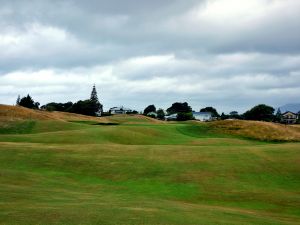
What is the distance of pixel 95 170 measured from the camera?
121 ft

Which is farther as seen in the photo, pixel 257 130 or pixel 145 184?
pixel 257 130

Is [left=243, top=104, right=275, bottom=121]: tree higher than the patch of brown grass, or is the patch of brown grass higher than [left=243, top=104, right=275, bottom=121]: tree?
[left=243, top=104, right=275, bottom=121]: tree

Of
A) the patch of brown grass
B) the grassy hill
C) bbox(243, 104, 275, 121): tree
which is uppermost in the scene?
bbox(243, 104, 275, 121): tree

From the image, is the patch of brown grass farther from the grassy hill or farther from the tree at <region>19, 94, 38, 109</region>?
the tree at <region>19, 94, 38, 109</region>

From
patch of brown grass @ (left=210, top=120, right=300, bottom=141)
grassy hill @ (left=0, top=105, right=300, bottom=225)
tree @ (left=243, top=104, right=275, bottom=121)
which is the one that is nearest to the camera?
grassy hill @ (left=0, top=105, right=300, bottom=225)

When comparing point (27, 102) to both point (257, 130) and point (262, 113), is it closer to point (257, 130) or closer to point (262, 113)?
point (262, 113)

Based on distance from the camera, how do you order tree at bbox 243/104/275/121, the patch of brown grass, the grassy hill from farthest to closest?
tree at bbox 243/104/275/121, the patch of brown grass, the grassy hill

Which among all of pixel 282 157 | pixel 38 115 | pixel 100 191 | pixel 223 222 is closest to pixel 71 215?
pixel 223 222

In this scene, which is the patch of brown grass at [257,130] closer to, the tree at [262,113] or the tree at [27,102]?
the tree at [262,113]

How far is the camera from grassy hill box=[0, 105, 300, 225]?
18.6 m

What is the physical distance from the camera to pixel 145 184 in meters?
32.8

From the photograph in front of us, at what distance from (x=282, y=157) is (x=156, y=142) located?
24968 millimetres

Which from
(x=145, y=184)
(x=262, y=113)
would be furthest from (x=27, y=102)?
(x=145, y=184)

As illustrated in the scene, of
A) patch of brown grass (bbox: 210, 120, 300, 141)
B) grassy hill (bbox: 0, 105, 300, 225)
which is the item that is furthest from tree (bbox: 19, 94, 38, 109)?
grassy hill (bbox: 0, 105, 300, 225)
